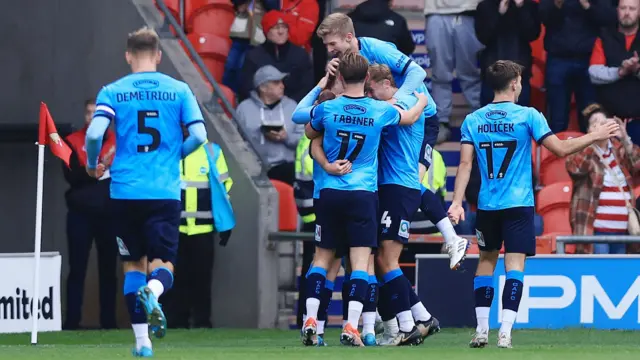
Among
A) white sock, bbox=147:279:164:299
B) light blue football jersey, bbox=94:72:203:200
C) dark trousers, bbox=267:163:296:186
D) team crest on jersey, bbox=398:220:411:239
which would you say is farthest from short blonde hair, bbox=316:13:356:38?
dark trousers, bbox=267:163:296:186

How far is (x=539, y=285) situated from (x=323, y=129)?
4.25 meters

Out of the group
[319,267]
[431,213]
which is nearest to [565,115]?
[431,213]

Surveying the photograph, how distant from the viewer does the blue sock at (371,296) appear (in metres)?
12.6

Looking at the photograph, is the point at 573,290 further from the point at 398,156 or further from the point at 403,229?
the point at 398,156

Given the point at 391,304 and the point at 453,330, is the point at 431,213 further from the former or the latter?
the point at 453,330

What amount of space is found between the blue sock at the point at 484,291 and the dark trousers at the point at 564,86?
5.93 metres

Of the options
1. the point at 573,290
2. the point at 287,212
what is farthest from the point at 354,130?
the point at 287,212

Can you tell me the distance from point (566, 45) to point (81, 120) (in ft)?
17.1

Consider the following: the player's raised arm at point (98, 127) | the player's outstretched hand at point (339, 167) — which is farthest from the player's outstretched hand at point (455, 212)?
the player's raised arm at point (98, 127)

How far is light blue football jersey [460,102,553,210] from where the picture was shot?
12.2 metres

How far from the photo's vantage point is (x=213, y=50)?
19.1m

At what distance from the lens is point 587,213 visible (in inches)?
666

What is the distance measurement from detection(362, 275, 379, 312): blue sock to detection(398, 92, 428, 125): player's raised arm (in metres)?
1.19

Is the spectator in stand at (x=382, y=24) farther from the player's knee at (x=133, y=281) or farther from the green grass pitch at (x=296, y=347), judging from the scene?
the player's knee at (x=133, y=281)
